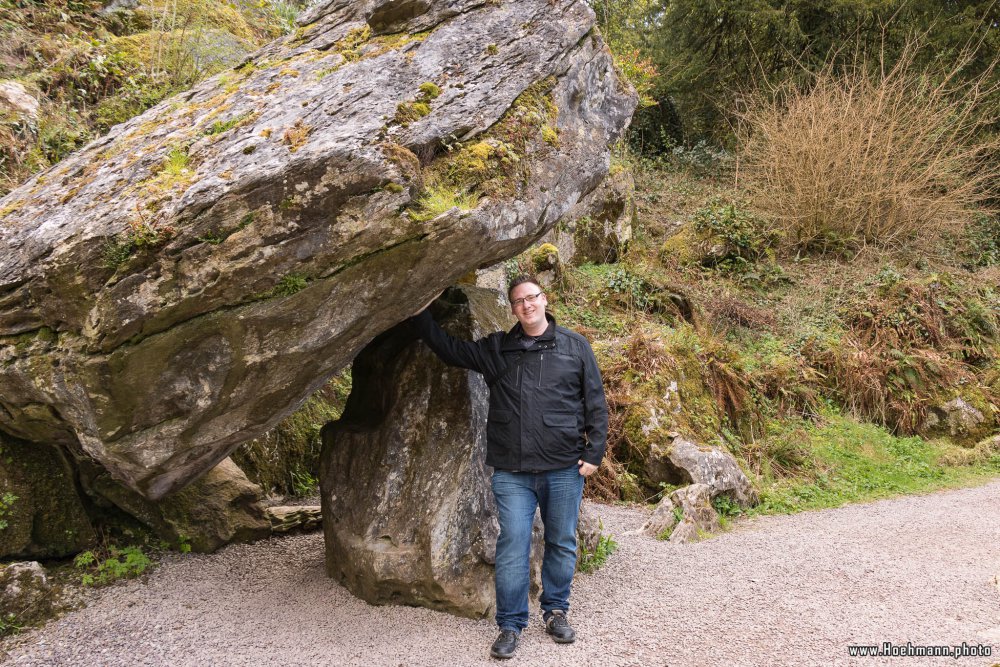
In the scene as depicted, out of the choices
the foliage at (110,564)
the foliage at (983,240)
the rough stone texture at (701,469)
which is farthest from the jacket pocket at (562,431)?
the foliage at (983,240)

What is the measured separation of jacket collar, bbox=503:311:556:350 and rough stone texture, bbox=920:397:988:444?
7.83m

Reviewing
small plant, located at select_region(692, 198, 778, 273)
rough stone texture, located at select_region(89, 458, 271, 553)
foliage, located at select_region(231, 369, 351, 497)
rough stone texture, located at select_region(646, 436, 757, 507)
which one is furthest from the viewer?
small plant, located at select_region(692, 198, 778, 273)

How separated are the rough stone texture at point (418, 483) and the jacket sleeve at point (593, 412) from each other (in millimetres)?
756

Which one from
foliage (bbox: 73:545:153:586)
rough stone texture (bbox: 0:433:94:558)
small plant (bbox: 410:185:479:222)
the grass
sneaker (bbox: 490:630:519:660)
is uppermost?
small plant (bbox: 410:185:479:222)

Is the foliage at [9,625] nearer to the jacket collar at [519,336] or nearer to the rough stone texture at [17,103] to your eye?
the jacket collar at [519,336]

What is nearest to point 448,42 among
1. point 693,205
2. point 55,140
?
point 55,140

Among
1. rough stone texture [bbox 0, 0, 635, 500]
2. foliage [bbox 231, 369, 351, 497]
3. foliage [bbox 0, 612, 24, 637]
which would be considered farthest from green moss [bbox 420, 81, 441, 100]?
foliage [bbox 0, 612, 24, 637]

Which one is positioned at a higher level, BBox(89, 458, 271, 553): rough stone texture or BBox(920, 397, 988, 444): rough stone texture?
BBox(89, 458, 271, 553): rough stone texture

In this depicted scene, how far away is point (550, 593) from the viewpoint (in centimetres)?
405

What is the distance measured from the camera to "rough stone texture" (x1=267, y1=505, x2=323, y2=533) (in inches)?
222

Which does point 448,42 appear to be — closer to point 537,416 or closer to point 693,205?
point 537,416

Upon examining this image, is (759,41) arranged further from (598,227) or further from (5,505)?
(5,505)

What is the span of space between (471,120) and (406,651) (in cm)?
310

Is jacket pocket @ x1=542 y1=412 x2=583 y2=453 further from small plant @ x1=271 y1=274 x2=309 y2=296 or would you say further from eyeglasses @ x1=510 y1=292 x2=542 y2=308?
small plant @ x1=271 y1=274 x2=309 y2=296
